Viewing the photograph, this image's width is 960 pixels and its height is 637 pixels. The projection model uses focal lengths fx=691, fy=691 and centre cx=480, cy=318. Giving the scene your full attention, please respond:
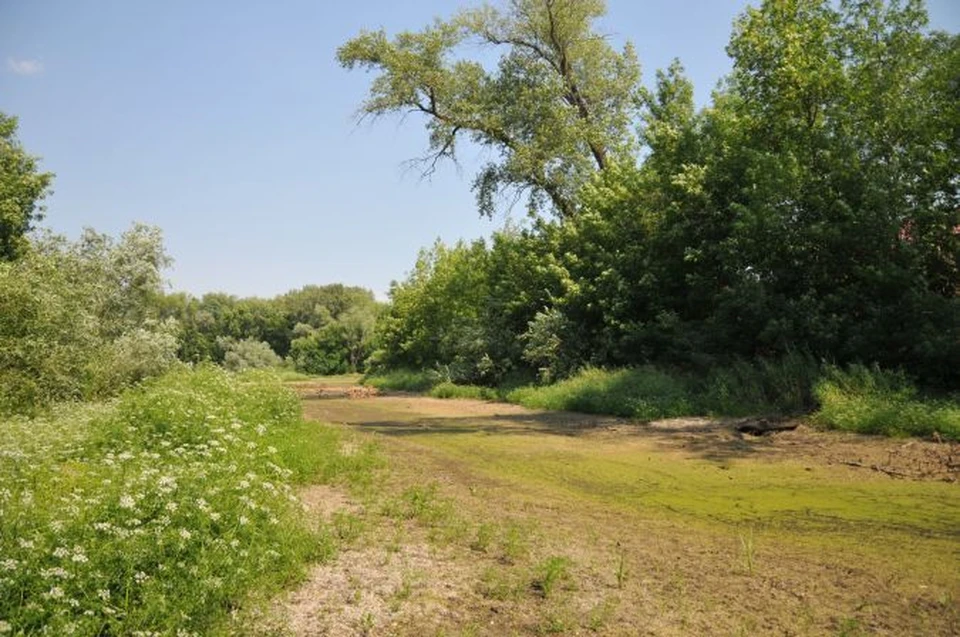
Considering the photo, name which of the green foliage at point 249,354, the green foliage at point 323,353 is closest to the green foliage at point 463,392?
the green foliage at point 249,354

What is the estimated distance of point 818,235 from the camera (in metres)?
17.4

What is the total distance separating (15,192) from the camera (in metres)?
35.2

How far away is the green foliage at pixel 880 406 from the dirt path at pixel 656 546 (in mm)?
767

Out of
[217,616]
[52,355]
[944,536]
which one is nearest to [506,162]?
[52,355]

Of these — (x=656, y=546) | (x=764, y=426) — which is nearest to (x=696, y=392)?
(x=764, y=426)

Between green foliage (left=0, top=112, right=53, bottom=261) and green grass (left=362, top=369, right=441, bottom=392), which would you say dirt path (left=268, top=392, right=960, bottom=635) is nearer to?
green grass (left=362, top=369, right=441, bottom=392)

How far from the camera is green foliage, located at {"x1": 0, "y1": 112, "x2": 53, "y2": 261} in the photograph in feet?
111

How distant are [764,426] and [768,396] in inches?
109

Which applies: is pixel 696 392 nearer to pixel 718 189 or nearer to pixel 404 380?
pixel 718 189

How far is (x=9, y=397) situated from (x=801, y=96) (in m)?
21.7

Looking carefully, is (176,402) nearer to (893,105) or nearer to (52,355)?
(52,355)

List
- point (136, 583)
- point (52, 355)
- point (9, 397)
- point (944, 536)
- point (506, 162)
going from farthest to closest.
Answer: point (506, 162) < point (52, 355) < point (9, 397) < point (944, 536) < point (136, 583)

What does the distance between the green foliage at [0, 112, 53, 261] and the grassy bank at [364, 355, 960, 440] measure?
1068 inches

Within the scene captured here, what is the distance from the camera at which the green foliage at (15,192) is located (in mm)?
33875
